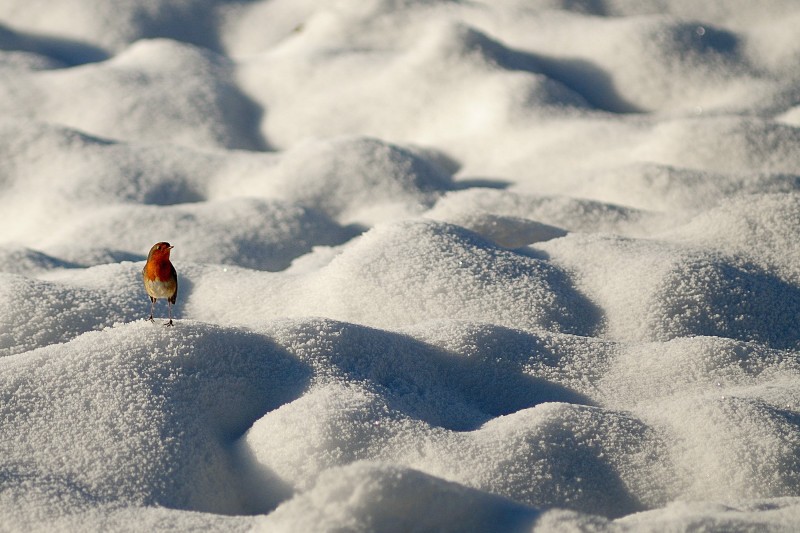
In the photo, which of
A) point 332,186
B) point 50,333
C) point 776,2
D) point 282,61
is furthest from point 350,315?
point 776,2

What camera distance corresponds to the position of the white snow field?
4.66 ft

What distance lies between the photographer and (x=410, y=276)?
215 cm

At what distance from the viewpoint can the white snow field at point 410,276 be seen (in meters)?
1.42

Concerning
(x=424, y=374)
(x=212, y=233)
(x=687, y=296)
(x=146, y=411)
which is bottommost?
(x=212, y=233)

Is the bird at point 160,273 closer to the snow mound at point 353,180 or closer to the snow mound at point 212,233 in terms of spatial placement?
the snow mound at point 212,233

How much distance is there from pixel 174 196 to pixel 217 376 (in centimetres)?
178

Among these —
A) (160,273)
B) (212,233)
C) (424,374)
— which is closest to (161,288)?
(160,273)

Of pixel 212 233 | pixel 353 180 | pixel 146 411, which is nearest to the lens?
pixel 146 411

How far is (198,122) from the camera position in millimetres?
3842

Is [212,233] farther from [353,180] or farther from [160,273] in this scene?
[160,273]

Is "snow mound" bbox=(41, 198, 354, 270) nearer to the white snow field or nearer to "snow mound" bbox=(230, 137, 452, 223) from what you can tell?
the white snow field

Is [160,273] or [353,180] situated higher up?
[160,273]

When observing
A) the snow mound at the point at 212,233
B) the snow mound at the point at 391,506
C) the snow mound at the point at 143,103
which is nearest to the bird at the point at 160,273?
the snow mound at the point at 391,506

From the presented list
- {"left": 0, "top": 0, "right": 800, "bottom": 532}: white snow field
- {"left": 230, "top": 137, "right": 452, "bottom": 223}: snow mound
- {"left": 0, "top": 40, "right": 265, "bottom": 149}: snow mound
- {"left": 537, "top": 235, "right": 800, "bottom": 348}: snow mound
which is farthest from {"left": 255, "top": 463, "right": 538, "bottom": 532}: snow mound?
{"left": 0, "top": 40, "right": 265, "bottom": 149}: snow mound
